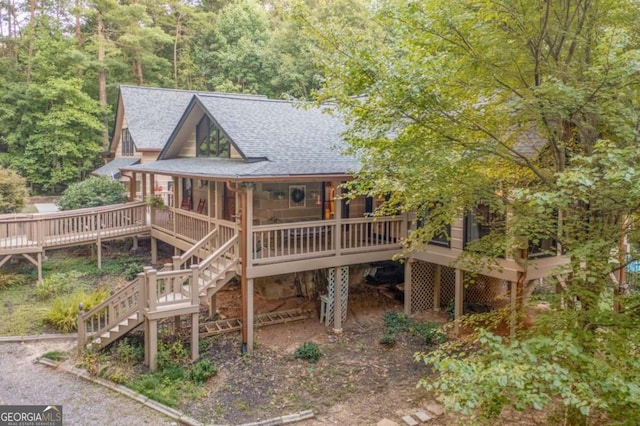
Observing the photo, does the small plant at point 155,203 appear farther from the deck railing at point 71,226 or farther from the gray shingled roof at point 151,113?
the gray shingled roof at point 151,113

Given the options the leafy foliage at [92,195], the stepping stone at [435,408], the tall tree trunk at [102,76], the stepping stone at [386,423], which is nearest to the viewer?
the stepping stone at [386,423]

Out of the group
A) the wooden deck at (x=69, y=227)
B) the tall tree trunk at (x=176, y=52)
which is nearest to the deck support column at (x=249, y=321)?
the wooden deck at (x=69, y=227)

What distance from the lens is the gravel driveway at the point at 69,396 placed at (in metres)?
7.57

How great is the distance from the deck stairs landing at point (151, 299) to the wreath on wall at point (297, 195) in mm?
3569

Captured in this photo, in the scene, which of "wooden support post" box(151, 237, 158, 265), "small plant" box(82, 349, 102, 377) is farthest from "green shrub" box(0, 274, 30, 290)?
"small plant" box(82, 349, 102, 377)

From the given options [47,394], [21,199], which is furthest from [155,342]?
[21,199]

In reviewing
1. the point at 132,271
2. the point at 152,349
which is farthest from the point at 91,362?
the point at 132,271

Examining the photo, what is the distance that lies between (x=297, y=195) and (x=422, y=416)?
25.3 ft

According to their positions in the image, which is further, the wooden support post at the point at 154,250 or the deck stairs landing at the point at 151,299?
the wooden support post at the point at 154,250

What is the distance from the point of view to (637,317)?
5836 millimetres

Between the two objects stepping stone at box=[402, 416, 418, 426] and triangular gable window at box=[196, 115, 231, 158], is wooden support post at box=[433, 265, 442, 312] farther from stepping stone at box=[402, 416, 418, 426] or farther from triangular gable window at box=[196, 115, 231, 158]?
triangular gable window at box=[196, 115, 231, 158]

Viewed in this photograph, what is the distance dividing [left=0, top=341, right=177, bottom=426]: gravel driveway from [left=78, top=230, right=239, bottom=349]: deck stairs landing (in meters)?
1.03

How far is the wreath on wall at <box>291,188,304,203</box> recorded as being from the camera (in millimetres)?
14117

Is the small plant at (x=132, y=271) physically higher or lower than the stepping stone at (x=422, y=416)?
higher
